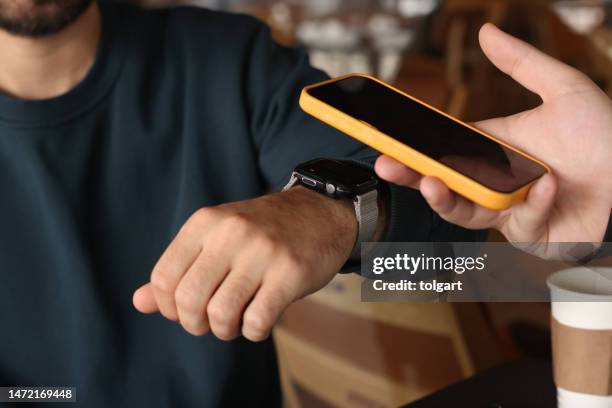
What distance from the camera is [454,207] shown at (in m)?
0.64

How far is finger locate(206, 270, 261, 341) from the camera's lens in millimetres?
604

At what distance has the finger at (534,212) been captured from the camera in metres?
0.63

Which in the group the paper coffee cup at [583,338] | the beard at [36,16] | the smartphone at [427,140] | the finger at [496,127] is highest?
the beard at [36,16]

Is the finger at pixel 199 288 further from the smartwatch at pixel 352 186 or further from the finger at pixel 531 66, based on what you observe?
the finger at pixel 531 66

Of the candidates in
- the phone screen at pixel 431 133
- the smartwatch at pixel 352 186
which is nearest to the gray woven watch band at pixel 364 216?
the smartwatch at pixel 352 186

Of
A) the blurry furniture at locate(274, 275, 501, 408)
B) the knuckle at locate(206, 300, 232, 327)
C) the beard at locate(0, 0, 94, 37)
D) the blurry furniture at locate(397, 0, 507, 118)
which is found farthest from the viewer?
the blurry furniture at locate(397, 0, 507, 118)

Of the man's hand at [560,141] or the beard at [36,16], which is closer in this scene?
the man's hand at [560,141]

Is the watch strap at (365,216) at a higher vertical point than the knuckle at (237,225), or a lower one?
lower

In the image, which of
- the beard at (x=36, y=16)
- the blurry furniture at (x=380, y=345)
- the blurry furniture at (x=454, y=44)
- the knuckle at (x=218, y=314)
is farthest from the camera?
the blurry furniture at (x=454, y=44)

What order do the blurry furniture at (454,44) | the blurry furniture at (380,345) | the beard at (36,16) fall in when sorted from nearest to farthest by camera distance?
1. the beard at (36,16)
2. the blurry furniture at (380,345)
3. the blurry furniture at (454,44)

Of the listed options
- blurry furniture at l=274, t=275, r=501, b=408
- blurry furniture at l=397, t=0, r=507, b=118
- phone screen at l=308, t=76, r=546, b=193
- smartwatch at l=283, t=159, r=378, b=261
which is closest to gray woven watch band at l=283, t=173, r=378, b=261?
smartwatch at l=283, t=159, r=378, b=261

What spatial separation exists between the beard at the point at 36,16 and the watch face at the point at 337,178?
393 mm

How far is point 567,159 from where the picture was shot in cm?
71

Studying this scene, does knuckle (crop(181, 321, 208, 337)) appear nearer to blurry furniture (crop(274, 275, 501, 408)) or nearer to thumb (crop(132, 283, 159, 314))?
thumb (crop(132, 283, 159, 314))
